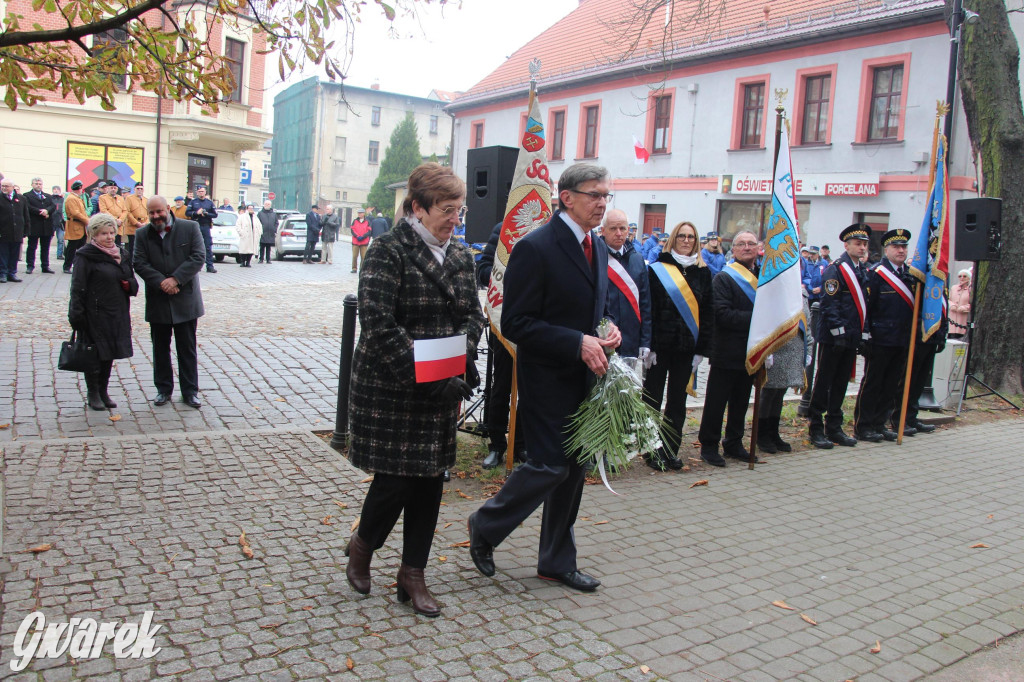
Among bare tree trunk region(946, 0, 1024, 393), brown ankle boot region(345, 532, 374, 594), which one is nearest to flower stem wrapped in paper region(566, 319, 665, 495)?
brown ankle boot region(345, 532, 374, 594)

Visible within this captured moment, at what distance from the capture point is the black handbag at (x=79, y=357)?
7090 millimetres

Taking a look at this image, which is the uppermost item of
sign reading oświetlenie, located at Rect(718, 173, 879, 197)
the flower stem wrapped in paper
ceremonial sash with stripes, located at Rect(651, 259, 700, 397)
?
sign reading oświetlenie, located at Rect(718, 173, 879, 197)

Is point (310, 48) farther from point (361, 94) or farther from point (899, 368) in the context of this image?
point (361, 94)

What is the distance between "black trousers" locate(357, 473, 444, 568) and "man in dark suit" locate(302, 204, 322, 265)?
→ 23.8 m

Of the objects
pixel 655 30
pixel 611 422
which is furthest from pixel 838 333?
pixel 655 30

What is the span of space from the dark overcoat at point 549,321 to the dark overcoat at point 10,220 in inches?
575

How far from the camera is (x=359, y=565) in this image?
4.08 meters

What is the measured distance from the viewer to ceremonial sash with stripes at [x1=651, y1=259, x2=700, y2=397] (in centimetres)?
707

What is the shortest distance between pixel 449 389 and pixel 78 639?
1850mm

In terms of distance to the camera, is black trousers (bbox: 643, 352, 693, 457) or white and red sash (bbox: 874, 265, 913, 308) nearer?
black trousers (bbox: 643, 352, 693, 457)

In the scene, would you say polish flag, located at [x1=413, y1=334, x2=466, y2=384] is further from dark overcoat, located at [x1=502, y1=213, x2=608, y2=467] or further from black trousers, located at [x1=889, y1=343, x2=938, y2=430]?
black trousers, located at [x1=889, y1=343, x2=938, y2=430]

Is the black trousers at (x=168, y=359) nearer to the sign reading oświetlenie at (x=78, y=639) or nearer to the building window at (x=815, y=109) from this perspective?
the sign reading oświetlenie at (x=78, y=639)

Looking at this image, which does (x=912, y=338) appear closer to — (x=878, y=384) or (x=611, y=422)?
(x=878, y=384)

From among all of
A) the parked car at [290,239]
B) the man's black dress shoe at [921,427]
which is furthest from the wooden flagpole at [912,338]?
the parked car at [290,239]
